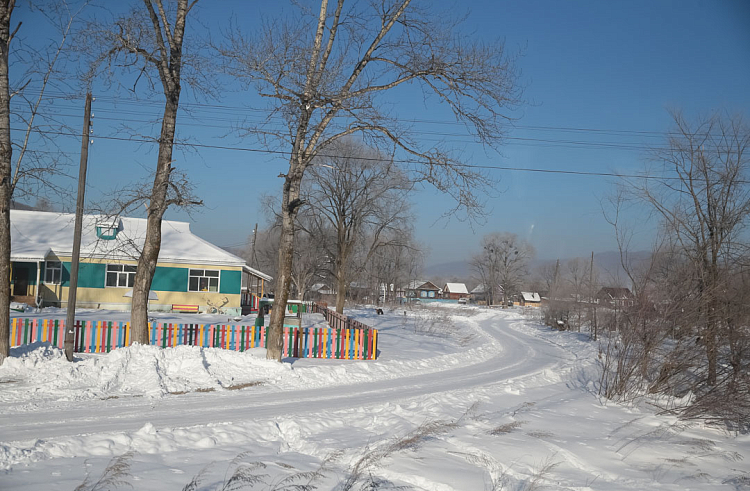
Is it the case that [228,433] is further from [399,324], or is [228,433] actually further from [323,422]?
[399,324]

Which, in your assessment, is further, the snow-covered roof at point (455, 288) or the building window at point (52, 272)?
the snow-covered roof at point (455, 288)

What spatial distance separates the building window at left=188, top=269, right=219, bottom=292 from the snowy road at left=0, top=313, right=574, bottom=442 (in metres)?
20.1

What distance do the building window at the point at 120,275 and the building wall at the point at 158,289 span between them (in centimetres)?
21

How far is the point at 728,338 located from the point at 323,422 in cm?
824

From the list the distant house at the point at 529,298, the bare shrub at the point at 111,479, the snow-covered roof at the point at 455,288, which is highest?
the bare shrub at the point at 111,479

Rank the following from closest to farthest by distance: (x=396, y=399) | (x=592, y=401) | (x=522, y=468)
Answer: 1. (x=522, y=468)
2. (x=396, y=399)
3. (x=592, y=401)

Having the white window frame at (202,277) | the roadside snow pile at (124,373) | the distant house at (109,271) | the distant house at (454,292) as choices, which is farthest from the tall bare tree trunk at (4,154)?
the distant house at (454,292)

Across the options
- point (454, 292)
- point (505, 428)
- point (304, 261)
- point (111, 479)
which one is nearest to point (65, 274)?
point (505, 428)

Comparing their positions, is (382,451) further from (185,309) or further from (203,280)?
(203,280)

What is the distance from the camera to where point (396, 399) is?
468 inches

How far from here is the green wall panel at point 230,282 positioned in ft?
108

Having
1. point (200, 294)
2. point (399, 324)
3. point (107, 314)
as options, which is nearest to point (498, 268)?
point (399, 324)

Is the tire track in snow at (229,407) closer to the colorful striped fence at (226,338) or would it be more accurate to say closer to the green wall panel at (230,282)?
the colorful striped fence at (226,338)

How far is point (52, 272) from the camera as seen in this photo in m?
30.4
